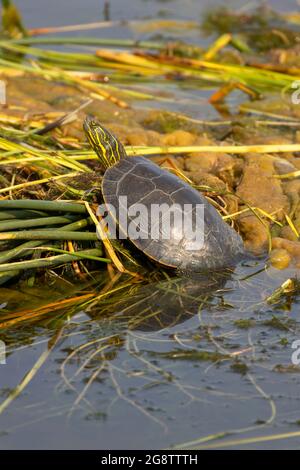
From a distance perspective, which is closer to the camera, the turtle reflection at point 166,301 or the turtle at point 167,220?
the turtle reflection at point 166,301

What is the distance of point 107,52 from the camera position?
8.27 metres

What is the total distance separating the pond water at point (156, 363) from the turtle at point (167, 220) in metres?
0.13

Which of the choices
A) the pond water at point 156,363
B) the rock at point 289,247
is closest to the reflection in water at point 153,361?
the pond water at point 156,363

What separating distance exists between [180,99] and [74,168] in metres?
2.84

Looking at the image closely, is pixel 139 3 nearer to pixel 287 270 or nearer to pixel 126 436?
pixel 287 270

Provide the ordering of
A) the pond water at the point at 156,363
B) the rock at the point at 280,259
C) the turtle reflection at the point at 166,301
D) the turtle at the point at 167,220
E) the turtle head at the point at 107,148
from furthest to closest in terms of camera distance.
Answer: the turtle head at the point at 107,148 → the rock at the point at 280,259 → the turtle at the point at 167,220 → the turtle reflection at the point at 166,301 → the pond water at the point at 156,363

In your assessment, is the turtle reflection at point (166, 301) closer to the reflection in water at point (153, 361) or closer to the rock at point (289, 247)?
the reflection in water at point (153, 361)

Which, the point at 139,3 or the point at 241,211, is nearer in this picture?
the point at 241,211

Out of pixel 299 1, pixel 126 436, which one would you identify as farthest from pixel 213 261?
pixel 299 1

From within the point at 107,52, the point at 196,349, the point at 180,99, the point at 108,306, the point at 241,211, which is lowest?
the point at 196,349

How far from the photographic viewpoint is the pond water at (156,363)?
321 centimetres

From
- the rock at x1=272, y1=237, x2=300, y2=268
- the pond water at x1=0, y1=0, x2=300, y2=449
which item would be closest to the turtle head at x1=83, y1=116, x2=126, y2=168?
the pond water at x1=0, y1=0, x2=300, y2=449

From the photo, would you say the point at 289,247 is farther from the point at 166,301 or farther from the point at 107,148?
the point at 107,148

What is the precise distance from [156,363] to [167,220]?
40.6 inches
